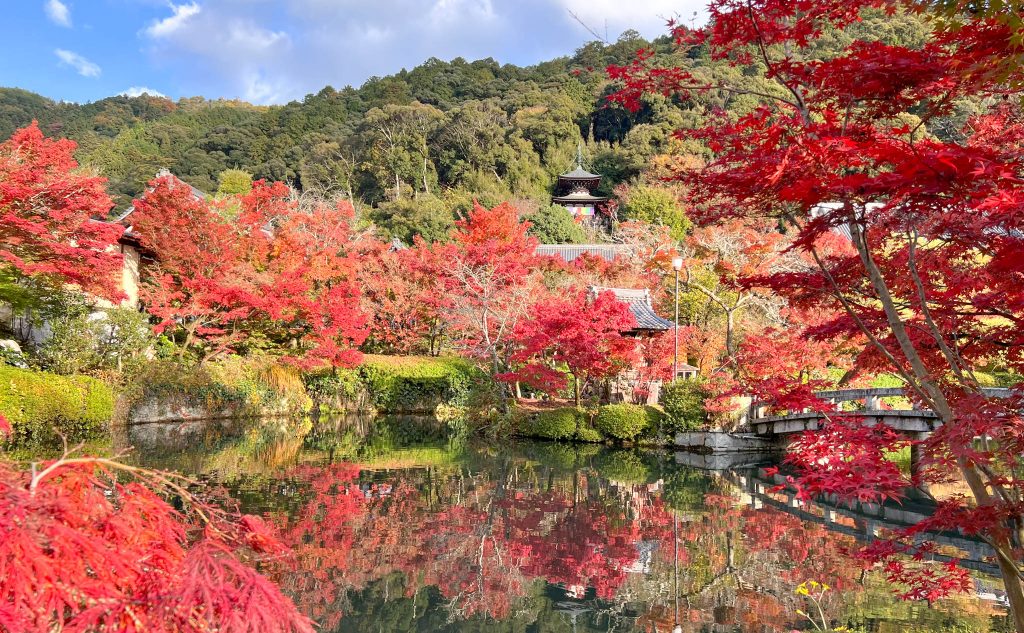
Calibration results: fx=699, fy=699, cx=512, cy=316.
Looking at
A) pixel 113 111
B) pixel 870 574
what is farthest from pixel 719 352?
pixel 113 111

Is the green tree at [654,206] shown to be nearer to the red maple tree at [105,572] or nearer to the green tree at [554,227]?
the green tree at [554,227]

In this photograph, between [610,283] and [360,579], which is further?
[610,283]

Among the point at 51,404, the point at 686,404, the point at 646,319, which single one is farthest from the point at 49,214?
the point at 686,404

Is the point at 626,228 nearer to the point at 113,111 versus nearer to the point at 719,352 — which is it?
the point at 719,352

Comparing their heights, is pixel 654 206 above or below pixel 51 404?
above

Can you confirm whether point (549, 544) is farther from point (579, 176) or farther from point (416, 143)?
point (416, 143)

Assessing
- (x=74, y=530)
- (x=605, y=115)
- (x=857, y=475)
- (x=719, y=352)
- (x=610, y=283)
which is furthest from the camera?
(x=605, y=115)

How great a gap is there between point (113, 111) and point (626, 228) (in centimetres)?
3977

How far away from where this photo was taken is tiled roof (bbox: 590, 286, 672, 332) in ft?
50.7

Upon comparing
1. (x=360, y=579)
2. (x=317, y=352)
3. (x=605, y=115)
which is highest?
(x=605, y=115)

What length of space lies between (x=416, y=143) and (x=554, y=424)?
26.5 metres

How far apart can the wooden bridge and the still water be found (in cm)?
145

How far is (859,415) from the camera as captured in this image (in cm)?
968

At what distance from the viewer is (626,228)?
2238 cm
